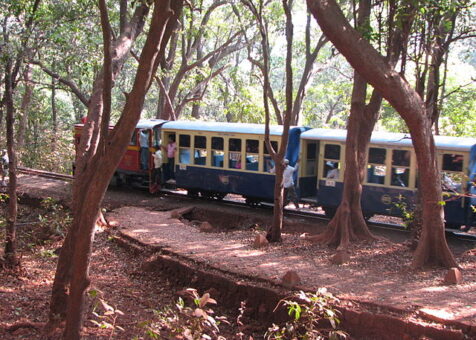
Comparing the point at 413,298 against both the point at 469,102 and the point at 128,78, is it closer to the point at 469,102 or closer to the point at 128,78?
the point at 469,102

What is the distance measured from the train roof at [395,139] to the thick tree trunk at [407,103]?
4.46 feet

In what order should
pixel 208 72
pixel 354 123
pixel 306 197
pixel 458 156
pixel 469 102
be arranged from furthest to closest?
pixel 208 72 → pixel 469 102 → pixel 306 197 → pixel 458 156 → pixel 354 123

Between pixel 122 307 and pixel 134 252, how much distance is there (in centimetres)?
316

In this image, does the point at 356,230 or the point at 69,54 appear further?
the point at 69,54

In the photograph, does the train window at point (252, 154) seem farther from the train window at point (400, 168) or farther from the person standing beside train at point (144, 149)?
the person standing beside train at point (144, 149)

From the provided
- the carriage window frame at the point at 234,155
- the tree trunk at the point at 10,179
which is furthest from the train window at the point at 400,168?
the tree trunk at the point at 10,179

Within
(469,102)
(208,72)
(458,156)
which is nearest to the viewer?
(458,156)

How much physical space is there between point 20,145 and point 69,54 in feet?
45.9

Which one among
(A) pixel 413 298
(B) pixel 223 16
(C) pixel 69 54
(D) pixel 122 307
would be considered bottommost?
(D) pixel 122 307

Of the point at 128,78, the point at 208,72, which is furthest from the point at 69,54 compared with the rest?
the point at 128,78

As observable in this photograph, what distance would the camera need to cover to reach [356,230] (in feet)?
38.1

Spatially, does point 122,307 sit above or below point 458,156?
below

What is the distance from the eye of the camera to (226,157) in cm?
1582

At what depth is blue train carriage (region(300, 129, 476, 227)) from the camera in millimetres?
12008
